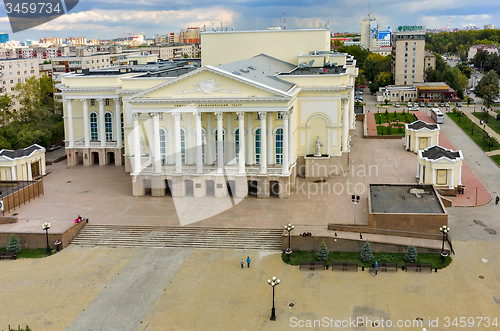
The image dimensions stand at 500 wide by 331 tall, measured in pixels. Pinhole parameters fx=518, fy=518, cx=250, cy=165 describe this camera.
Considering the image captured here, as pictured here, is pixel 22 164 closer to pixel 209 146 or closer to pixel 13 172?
pixel 13 172

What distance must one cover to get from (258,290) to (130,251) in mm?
12205

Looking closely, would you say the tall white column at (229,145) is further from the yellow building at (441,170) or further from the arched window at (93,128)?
the arched window at (93,128)

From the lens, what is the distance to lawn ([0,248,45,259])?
4075 centimetres

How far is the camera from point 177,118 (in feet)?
168

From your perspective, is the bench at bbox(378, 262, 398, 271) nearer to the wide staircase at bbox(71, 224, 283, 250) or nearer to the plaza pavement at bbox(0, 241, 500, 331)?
the plaza pavement at bbox(0, 241, 500, 331)

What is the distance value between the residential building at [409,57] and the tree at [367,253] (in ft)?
400

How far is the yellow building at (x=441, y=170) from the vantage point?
5366cm

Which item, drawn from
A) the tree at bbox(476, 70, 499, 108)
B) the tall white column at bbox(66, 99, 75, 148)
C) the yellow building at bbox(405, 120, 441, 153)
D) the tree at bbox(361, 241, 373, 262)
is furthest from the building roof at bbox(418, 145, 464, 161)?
the tree at bbox(476, 70, 499, 108)

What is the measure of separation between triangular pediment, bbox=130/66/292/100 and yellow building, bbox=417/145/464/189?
17627mm

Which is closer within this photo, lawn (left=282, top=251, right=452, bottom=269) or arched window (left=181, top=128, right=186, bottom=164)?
lawn (left=282, top=251, right=452, bottom=269)

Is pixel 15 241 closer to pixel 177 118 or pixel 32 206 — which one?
pixel 32 206

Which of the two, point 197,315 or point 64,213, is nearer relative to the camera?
point 197,315

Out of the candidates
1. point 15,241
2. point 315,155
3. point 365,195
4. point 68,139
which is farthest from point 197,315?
point 68,139

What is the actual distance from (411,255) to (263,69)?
31.6m
